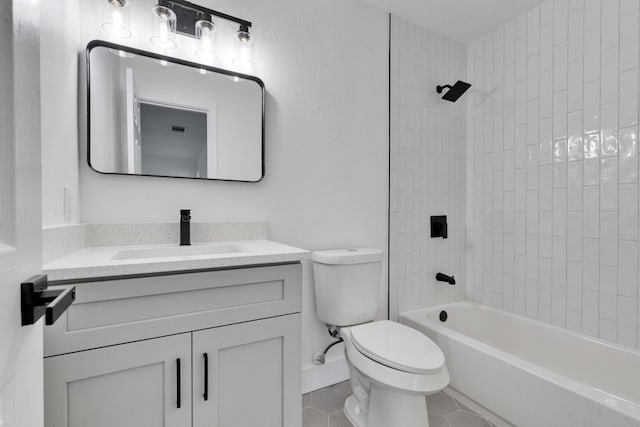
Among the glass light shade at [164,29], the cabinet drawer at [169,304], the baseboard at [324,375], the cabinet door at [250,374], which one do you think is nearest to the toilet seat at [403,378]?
the cabinet door at [250,374]

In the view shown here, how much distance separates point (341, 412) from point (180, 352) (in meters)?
1.02

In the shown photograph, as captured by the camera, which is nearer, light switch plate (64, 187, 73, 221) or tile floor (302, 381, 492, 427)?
light switch plate (64, 187, 73, 221)

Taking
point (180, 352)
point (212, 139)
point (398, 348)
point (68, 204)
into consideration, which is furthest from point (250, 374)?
point (212, 139)

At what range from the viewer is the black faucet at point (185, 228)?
1352mm

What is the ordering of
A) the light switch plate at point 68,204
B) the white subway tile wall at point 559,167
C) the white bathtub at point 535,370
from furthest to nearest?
the white subway tile wall at point 559,167
the white bathtub at point 535,370
the light switch plate at point 68,204

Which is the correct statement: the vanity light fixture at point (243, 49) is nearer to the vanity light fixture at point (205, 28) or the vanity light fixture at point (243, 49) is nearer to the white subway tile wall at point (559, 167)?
the vanity light fixture at point (205, 28)

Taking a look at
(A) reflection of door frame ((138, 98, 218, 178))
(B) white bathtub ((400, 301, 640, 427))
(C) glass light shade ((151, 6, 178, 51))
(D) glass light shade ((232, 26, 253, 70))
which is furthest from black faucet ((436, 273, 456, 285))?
(C) glass light shade ((151, 6, 178, 51))

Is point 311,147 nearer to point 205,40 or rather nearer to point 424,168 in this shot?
point 205,40

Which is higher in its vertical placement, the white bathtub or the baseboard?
the white bathtub

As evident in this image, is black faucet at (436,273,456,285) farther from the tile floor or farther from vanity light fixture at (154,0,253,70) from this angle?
vanity light fixture at (154,0,253,70)

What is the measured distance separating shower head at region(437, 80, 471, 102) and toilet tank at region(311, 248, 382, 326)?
1.33 m

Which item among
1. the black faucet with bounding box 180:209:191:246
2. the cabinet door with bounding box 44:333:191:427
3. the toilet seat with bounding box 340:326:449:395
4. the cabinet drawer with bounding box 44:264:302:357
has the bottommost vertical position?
the toilet seat with bounding box 340:326:449:395

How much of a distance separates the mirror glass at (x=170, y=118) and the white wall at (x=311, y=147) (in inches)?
2.7

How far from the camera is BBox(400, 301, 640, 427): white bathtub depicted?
1192 mm
